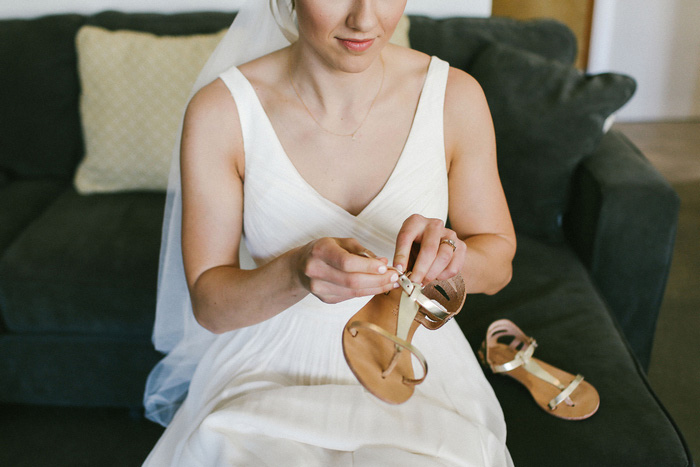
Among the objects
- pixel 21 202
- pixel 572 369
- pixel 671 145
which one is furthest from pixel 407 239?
pixel 671 145

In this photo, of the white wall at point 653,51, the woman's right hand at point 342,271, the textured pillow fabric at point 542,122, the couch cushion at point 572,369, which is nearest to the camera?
the woman's right hand at point 342,271

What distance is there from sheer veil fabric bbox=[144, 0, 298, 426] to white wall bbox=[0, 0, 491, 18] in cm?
115

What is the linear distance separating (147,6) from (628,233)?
1.91 m

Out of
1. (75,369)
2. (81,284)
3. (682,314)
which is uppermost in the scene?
(81,284)

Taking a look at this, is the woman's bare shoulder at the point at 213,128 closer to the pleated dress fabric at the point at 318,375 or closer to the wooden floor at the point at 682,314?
the pleated dress fabric at the point at 318,375

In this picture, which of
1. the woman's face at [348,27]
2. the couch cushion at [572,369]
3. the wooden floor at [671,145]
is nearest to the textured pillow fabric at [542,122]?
the couch cushion at [572,369]

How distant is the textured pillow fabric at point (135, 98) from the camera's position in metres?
1.97

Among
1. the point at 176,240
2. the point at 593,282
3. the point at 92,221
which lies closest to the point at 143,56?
the point at 92,221

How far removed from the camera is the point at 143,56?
1999mm

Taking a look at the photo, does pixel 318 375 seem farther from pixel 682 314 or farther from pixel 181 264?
pixel 682 314

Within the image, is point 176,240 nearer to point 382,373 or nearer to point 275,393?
point 275,393

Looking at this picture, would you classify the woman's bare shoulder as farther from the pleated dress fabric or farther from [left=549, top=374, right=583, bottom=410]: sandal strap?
[left=549, top=374, right=583, bottom=410]: sandal strap

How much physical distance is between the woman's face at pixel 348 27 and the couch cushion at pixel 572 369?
726mm

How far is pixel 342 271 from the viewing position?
2.56 ft
